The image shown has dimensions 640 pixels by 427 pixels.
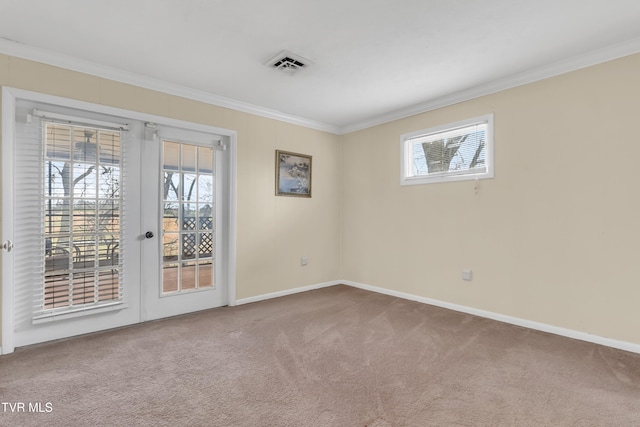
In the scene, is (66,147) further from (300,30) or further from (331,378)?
(331,378)

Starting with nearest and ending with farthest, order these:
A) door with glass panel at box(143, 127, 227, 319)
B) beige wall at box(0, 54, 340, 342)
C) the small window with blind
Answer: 1. beige wall at box(0, 54, 340, 342)
2. door with glass panel at box(143, 127, 227, 319)
3. the small window with blind

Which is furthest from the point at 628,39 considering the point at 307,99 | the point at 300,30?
the point at 307,99

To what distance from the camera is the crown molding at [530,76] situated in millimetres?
2590

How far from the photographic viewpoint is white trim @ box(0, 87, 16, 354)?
99.2 inches

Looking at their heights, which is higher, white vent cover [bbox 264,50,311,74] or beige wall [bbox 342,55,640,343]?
white vent cover [bbox 264,50,311,74]

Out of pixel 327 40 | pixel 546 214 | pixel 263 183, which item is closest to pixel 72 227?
pixel 263 183

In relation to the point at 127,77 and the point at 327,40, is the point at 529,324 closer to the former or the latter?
the point at 327,40

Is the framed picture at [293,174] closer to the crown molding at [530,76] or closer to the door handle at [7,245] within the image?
the crown molding at [530,76]

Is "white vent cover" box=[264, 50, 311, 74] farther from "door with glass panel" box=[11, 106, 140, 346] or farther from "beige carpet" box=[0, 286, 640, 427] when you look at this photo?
"beige carpet" box=[0, 286, 640, 427]

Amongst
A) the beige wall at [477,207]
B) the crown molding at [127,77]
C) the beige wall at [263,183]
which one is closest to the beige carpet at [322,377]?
the beige wall at [477,207]

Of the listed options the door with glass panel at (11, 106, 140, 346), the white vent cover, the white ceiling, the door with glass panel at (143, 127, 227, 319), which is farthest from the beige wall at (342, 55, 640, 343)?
the door with glass panel at (11, 106, 140, 346)

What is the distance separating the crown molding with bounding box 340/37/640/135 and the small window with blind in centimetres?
27

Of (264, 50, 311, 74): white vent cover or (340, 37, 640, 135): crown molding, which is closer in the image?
(340, 37, 640, 135): crown molding

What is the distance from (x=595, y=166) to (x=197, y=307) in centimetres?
421
